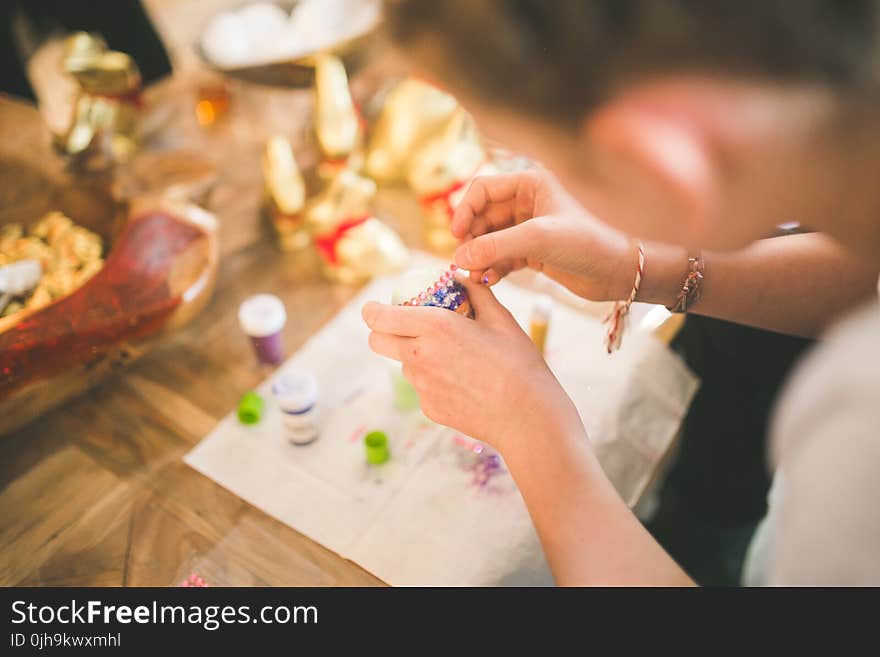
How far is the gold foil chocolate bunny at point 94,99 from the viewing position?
127 cm

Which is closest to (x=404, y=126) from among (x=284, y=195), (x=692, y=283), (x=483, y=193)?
(x=284, y=195)

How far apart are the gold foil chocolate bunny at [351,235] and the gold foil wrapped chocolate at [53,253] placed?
15.4 inches

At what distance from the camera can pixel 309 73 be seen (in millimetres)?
1259

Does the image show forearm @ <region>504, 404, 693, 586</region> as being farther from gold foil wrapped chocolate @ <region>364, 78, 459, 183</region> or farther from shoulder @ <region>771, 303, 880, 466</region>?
gold foil wrapped chocolate @ <region>364, 78, 459, 183</region>

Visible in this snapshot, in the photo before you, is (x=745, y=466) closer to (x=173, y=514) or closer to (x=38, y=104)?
(x=173, y=514)

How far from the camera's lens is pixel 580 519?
67cm

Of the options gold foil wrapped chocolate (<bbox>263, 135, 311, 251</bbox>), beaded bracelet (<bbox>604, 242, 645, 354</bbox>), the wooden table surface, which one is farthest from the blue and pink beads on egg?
gold foil wrapped chocolate (<bbox>263, 135, 311, 251</bbox>)

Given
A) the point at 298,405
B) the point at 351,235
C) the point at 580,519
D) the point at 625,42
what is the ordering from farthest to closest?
1. the point at 351,235
2. the point at 298,405
3. the point at 580,519
4. the point at 625,42

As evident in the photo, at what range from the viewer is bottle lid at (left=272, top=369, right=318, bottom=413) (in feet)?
2.99

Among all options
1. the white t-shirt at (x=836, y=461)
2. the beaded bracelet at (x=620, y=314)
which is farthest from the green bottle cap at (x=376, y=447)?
the white t-shirt at (x=836, y=461)

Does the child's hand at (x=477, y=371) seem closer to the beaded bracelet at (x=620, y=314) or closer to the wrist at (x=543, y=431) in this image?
the wrist at (x=543, y=431)

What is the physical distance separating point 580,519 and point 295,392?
0.46 meters

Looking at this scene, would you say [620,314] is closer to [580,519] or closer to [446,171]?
[580,519]
